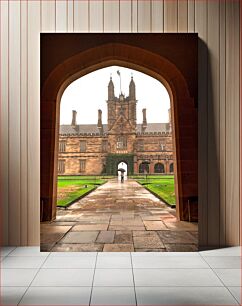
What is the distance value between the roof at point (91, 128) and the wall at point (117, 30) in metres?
0.29

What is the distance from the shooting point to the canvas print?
362 centimetres

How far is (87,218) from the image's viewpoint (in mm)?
3656

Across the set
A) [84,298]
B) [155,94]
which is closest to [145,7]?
[155,94]

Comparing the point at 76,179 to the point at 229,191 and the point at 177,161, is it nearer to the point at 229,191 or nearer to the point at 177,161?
the point at 177,161

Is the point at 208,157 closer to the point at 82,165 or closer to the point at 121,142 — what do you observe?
the point at 121,142

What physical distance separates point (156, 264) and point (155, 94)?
1.58m

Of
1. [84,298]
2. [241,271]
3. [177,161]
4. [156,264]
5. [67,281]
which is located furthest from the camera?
[177,161]

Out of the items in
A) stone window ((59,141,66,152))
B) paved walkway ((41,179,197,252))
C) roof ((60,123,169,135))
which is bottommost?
paved walkway ((41,179,197,252))

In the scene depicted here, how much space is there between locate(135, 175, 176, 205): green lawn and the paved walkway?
0.18 ft

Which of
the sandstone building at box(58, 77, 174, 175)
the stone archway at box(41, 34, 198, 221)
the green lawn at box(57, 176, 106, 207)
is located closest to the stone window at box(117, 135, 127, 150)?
the sandstone building at box(58, 77, 174, 175)

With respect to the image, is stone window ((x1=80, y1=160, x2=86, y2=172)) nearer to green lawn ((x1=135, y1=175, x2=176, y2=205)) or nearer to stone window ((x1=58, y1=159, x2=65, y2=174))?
stone window ((x1=58, y1=159, x2=65, y2=174))

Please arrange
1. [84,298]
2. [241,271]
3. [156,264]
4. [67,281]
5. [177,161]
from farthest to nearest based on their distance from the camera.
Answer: [177,161], [156,264], [241,271], [67,281], [84,298]

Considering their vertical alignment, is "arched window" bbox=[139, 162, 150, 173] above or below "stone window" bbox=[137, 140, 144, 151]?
below

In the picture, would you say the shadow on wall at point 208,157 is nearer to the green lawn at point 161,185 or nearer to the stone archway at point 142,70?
the stone archway at point 142,70
